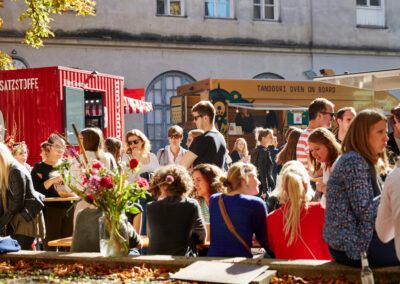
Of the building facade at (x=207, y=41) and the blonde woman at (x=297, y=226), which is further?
the building facade at (x=207, y=41)

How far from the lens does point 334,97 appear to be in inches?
856

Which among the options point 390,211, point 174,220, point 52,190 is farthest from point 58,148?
point 390,211

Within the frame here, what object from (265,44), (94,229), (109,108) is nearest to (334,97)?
(109,108)

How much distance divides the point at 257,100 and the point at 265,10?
11.0m

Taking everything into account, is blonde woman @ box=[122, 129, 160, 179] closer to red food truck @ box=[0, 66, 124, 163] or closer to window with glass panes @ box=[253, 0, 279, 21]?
red food truck @ box=[0, 66, 124, 163]

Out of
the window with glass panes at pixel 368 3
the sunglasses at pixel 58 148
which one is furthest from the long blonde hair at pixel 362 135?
the window with glass panes at pixel 368 3

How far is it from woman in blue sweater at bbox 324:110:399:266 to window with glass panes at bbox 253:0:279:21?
25.5 meters

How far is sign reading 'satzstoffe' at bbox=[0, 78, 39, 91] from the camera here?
616 inches

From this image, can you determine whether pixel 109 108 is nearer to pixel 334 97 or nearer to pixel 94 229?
pixel 334 97

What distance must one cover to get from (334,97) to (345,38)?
1050 centimetres

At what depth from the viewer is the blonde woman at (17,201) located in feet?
26.2

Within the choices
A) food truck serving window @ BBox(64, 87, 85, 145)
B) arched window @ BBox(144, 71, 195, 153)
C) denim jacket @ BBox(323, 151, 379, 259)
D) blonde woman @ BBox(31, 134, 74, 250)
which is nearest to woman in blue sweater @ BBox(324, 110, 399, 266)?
denim jacket @ BBox(323, 151, 379, 259)

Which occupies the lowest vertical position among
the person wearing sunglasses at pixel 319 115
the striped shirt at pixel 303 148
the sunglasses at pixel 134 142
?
the striped shirt at pixel 303 148

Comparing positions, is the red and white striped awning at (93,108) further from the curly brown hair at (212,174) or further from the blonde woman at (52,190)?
the curly brown hair at (212,174)
